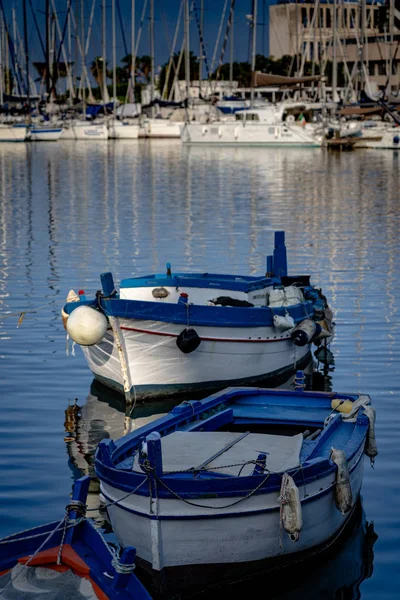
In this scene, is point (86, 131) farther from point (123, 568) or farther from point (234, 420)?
point (123, 568)

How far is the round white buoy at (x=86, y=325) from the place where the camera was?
1383cm

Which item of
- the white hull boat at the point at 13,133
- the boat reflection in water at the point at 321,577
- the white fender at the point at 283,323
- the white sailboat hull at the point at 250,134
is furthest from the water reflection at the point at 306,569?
the white hull boat at the point at 13,133

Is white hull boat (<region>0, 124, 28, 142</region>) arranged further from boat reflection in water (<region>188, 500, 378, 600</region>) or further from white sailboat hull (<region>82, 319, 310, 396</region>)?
boat reflection in water (<region>188, 500, 378, 600</region>)

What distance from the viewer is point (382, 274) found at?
24594 mm

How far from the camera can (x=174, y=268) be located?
979 inches

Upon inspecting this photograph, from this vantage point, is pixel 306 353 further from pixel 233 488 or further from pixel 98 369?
pixel 233 488

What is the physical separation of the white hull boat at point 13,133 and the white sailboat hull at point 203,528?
87.2m

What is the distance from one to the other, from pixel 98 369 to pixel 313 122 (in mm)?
74134

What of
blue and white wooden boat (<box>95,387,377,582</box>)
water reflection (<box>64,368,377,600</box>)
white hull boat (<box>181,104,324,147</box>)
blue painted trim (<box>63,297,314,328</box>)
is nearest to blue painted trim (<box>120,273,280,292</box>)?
blue painted trim (<box>63,297,314,328</box>)

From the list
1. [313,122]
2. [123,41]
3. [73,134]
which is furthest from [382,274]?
[123,41]

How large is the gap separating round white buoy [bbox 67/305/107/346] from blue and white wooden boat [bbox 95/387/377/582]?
132 inches

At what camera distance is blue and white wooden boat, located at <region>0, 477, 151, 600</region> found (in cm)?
759

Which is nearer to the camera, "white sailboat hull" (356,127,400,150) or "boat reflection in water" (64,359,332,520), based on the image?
"boat reflection in water" (64,359,332,520)

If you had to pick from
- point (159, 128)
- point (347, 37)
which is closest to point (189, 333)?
point (159, 128)
